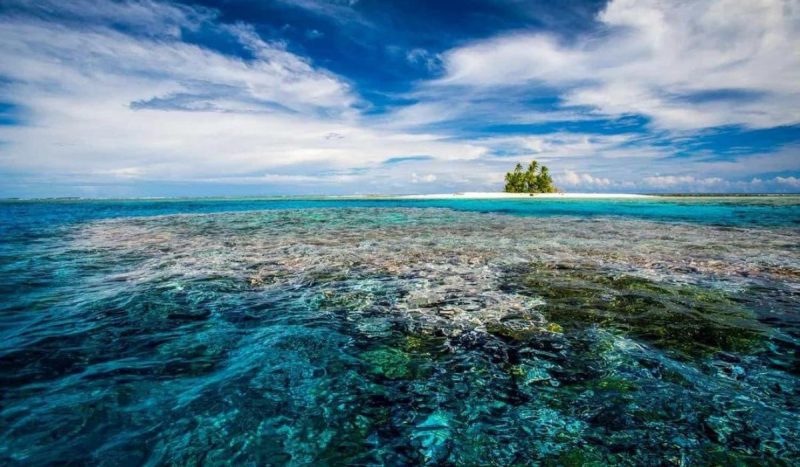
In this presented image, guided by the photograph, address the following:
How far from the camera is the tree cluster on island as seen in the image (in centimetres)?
13188

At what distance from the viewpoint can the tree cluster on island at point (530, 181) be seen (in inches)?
5192

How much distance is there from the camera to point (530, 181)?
136 m

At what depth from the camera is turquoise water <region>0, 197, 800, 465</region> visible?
4207 mm

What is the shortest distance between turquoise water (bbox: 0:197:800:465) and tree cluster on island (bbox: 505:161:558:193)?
126595 mm

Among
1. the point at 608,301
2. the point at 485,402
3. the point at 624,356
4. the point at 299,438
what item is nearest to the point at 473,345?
the point at 485,402

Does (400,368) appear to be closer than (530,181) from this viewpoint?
Yes

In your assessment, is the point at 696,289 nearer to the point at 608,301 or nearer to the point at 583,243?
the point at 608,301

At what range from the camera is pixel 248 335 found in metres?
7.33

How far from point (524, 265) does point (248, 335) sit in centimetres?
1009

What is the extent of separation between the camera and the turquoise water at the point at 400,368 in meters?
4.21

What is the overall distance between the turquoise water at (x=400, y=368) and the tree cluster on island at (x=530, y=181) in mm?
126595

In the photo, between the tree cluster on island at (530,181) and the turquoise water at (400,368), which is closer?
the turquoise water at (400,368)

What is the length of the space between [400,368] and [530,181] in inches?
5474

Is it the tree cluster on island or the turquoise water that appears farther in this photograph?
the tree cluster on island
